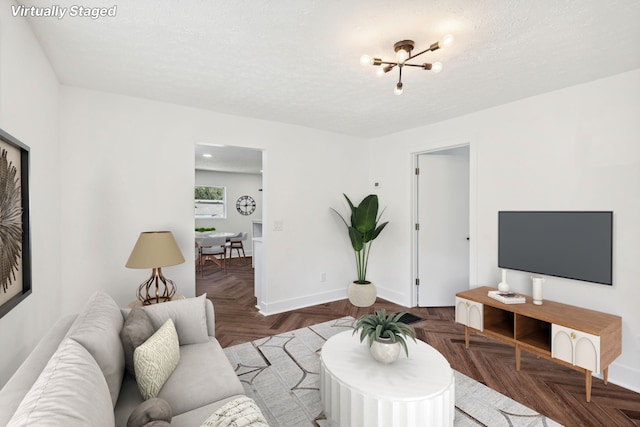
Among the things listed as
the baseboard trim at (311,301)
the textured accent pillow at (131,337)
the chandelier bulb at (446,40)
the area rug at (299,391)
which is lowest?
the area rug at (299,391)

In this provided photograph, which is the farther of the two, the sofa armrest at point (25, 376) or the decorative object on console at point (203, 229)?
the decorative object on console at point (203, 229)

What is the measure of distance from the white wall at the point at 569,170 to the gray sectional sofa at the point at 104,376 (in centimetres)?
284

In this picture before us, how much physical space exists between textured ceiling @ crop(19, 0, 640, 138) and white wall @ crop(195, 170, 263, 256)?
5.47 metres

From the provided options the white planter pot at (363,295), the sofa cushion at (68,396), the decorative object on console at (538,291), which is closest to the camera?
the sofa cushion at (68,396)

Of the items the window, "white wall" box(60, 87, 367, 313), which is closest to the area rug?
"white wall" box(60, 87, 367, 313)

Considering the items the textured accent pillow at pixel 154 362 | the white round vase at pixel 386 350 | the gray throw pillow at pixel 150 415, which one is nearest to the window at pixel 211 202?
the textured accent pillow at pixel 154 362

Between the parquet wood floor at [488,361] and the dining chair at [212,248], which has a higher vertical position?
the dining chair at [212,248]

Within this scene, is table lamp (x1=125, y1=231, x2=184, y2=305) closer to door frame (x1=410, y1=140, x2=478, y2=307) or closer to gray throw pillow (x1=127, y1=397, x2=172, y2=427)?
gray throw pillow (x1=127, y1=397, x2=172, y2=427)

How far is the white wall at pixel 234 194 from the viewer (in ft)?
27.2

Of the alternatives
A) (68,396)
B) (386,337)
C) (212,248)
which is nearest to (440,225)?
(386,337)

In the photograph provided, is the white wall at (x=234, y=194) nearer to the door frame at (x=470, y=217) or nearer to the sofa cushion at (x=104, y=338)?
the door frame at (x=470, y=217)

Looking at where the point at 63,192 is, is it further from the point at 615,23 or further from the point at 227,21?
the point at 615,23

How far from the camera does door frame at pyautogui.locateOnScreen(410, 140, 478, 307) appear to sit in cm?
336

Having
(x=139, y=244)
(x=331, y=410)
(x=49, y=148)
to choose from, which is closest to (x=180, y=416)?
(x=331, y=410)
